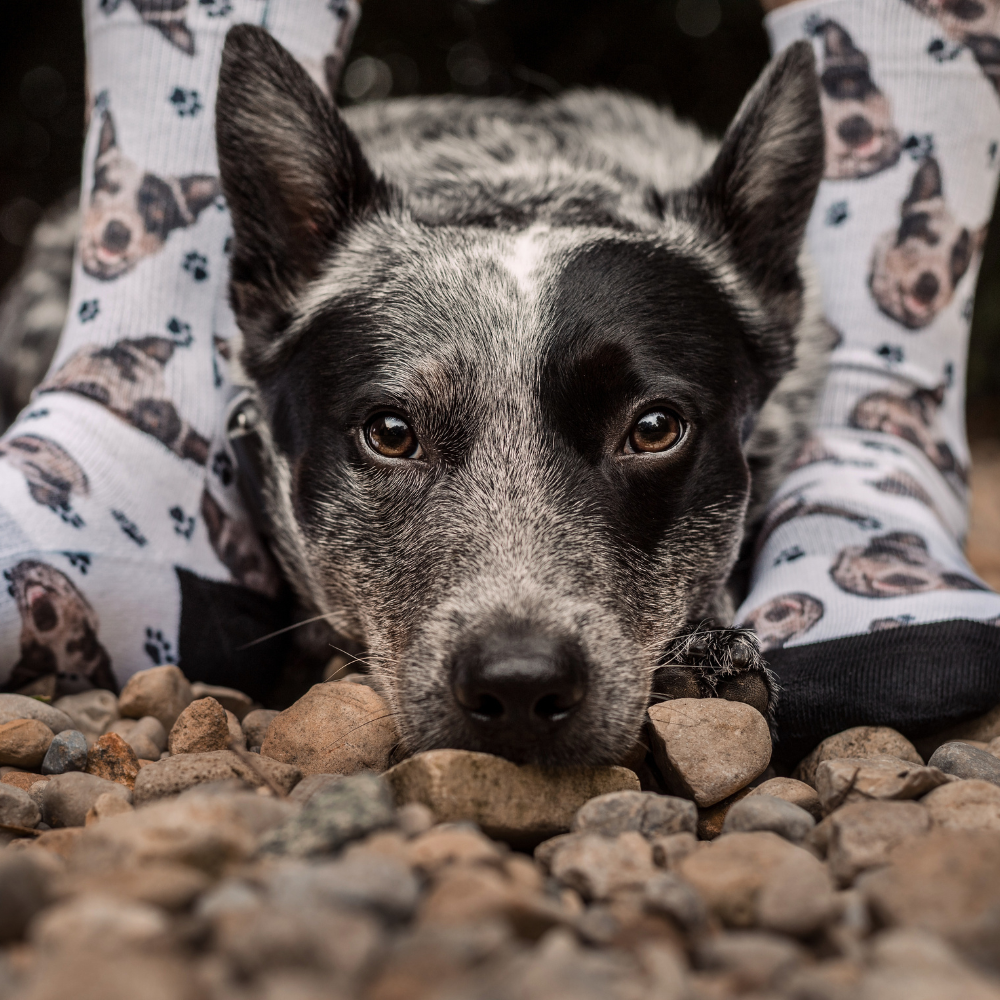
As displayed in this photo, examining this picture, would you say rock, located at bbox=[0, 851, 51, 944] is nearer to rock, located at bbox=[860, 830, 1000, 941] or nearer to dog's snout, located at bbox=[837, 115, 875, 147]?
rock, located at bbox=[860, 830, 1000, 941]

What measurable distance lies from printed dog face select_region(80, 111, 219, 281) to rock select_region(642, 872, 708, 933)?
7.65ft

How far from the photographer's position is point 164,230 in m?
2.73

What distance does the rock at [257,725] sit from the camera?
1.82m

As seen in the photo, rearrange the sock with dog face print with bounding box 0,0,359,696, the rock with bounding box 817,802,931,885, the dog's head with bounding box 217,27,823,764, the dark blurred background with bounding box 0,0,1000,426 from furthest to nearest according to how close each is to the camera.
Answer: the dark blurred background with bounding box 0,0,1000,426 < the sock with dog face print with bounding box 0,0,359,696 < the dog's head with bounding box 217,27,823,764 < the rock with bounding box 817,802,931,885

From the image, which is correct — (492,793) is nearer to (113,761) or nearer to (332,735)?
(332,735)

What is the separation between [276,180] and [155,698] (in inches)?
51.0

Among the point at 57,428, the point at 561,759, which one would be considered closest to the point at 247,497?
the point at 57,428

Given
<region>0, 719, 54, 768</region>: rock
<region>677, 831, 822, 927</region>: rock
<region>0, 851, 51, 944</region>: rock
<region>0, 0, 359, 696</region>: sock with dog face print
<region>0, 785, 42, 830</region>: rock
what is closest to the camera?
<region>0, 851, 51, 944</region>: rock

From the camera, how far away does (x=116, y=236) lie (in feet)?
8.96

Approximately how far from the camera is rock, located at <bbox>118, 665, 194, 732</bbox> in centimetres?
192

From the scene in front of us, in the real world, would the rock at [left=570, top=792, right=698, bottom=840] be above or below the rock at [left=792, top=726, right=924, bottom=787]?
above

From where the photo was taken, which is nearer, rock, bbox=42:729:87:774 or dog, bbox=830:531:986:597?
rock, bbox=42:729:87:774

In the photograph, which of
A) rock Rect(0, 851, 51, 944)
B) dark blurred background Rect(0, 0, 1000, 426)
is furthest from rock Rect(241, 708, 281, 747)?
dark blurred background Rect(0, 0, 1000, 426)

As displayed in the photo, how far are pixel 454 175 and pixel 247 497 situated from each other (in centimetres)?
118
